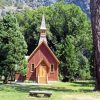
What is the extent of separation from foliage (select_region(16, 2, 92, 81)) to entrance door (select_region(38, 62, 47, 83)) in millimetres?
6213

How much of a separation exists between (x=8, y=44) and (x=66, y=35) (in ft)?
103

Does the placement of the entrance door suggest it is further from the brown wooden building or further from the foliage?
the foliage

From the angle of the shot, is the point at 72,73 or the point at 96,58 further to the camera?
the point at 72,73

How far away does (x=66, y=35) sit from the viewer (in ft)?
237

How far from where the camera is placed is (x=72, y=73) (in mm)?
62500

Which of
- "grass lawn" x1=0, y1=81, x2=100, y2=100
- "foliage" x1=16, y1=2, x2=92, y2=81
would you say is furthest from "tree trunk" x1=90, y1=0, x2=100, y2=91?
"foliage" x1=16, y1=2, x2=92, y2=81

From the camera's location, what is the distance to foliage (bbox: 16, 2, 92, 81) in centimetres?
6341

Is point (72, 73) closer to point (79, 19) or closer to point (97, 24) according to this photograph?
point (79, 19)

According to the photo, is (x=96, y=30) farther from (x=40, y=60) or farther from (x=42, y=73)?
(x=40, y=60)

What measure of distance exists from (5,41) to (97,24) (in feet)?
66.2

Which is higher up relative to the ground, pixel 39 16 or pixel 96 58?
pixel 39 16

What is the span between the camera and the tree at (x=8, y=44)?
4138 centimetres

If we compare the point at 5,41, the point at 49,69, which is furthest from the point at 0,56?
the point at 49,69

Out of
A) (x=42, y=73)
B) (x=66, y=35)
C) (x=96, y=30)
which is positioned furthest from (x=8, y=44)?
(x=66, y=35)
